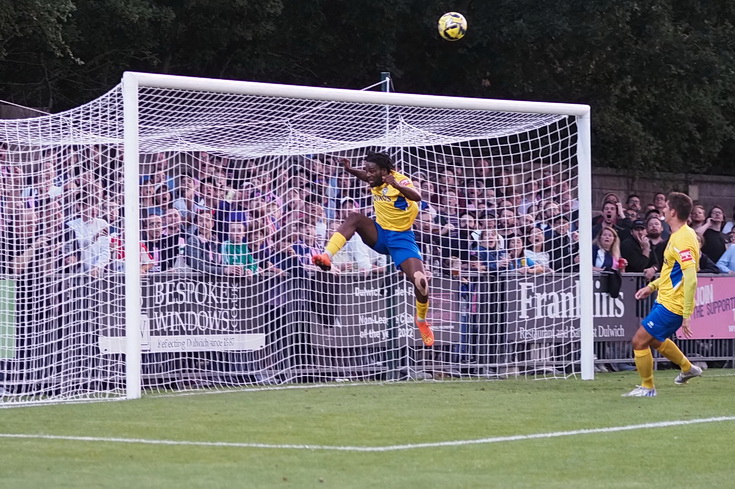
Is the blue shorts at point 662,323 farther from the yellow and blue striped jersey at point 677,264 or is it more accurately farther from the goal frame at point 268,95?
the goal frame at point 268,95

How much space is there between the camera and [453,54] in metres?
23.7

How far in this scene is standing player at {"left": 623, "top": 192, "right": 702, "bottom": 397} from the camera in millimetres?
12711

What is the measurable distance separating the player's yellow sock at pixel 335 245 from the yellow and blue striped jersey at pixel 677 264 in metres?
3.30

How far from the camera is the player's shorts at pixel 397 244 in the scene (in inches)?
556

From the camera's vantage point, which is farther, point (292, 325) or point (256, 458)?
point (292, 325)

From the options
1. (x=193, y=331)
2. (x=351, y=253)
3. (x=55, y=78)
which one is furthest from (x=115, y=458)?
(x=55, y=78)

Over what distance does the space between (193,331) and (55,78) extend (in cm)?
834

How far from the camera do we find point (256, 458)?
8320mm

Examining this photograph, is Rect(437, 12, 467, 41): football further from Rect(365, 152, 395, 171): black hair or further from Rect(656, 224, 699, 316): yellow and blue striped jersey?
Rect(656, 224, 699, 316): yellow and blue striped jersey

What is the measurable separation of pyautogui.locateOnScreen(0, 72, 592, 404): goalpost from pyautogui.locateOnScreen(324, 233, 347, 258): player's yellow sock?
1493 millimetres

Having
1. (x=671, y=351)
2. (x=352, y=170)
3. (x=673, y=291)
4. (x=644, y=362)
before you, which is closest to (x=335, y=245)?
(x=352, y=170)

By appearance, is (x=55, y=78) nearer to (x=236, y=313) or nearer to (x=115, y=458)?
(x=236, y=313)

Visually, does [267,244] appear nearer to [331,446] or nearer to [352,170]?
[352,170]

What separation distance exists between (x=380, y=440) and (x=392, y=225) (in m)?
5.24
